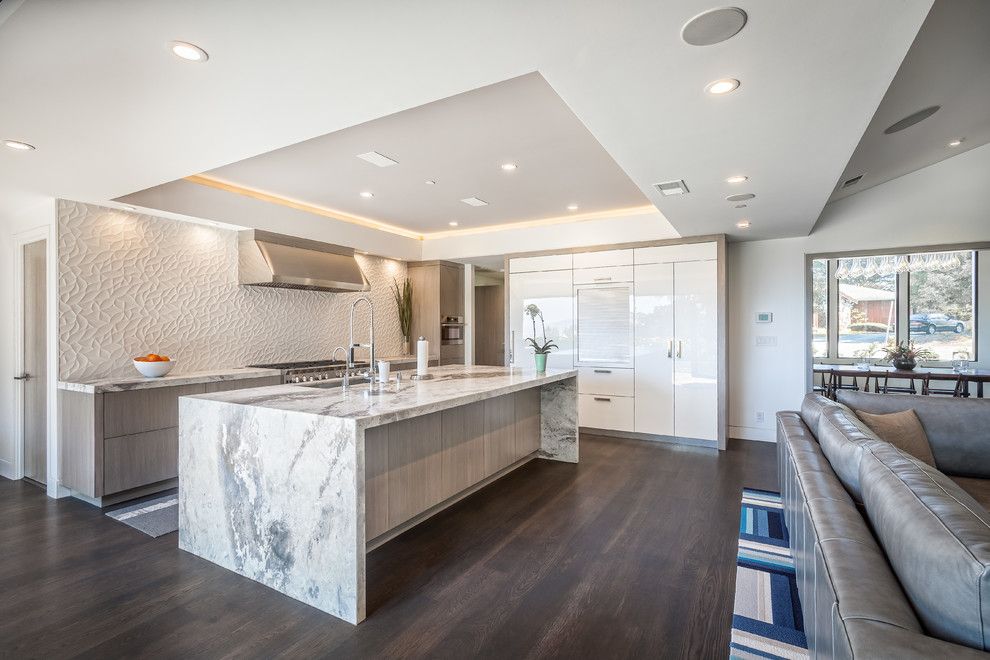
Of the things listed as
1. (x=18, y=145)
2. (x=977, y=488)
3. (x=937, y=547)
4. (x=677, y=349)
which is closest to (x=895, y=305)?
(x=677, y=349)

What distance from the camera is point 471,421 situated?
357 centimetres

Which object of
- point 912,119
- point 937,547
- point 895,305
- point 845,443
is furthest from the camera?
point 895,305

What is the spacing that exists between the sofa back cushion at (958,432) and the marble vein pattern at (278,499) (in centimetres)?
355

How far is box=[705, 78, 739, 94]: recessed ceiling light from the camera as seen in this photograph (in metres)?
1.96

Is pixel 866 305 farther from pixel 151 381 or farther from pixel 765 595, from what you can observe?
pixel 151 381

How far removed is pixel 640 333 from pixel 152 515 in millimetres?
4780

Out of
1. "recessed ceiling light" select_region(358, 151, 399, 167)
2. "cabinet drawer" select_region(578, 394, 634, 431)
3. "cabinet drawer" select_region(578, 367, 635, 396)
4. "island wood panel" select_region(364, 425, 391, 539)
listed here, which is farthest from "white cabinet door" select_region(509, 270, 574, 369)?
"island wood panel" select_region(364, 425, 391, 539)

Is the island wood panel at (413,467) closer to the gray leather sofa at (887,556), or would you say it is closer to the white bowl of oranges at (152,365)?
the gray leather sofa at (887,556)

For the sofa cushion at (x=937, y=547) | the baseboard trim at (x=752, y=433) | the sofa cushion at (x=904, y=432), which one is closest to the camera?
the sofa cushion at (x=937, y=547)

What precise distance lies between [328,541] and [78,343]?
3082mm

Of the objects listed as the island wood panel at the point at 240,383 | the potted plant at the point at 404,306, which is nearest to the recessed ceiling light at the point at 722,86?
the island wood panel at the point at 240,383

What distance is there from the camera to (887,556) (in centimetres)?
136

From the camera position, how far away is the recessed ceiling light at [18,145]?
2.66 meters

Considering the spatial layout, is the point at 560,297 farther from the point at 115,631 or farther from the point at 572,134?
the point at 115,631
